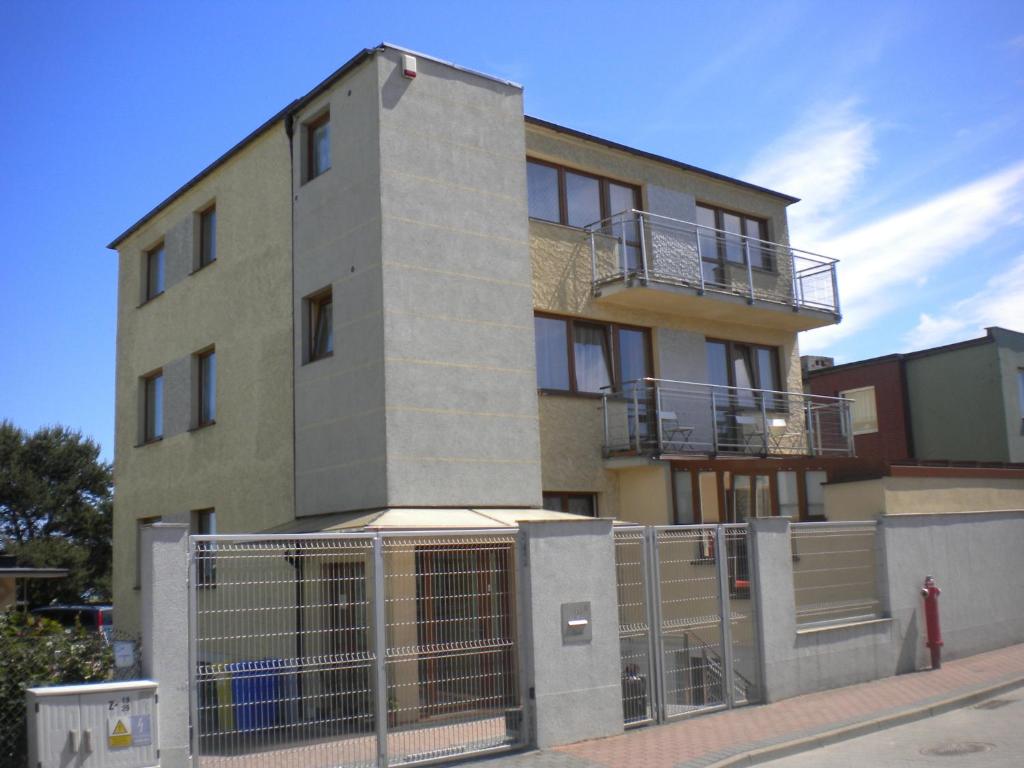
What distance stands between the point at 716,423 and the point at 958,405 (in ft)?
40.6

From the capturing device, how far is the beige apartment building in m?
13.9

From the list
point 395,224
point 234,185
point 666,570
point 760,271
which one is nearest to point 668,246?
point 760,271

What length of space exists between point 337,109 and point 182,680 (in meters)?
9.55

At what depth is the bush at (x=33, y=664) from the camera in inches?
300

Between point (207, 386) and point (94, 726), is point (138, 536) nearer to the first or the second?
point (207, 386)

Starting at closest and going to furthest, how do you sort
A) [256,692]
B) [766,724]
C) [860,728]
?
[256,692]
[860,728]
[766,724]

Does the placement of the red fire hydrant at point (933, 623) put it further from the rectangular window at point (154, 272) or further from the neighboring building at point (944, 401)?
the rectangular window at point (154, 272)

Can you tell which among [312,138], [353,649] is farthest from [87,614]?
[353,649]

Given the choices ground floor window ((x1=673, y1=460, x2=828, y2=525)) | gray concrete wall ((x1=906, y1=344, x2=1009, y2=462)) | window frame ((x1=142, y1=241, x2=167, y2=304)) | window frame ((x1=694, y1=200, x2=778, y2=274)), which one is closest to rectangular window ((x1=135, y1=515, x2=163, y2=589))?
window frame ((x1=142, y1=241, x2=167, y2=304))

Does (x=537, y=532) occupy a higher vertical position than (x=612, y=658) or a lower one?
higher

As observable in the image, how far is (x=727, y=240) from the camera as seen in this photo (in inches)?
806

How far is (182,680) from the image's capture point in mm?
7824

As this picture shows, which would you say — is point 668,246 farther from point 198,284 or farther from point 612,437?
point 198,284

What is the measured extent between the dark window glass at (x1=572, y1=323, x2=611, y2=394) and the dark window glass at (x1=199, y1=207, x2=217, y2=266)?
6807 millimetres
